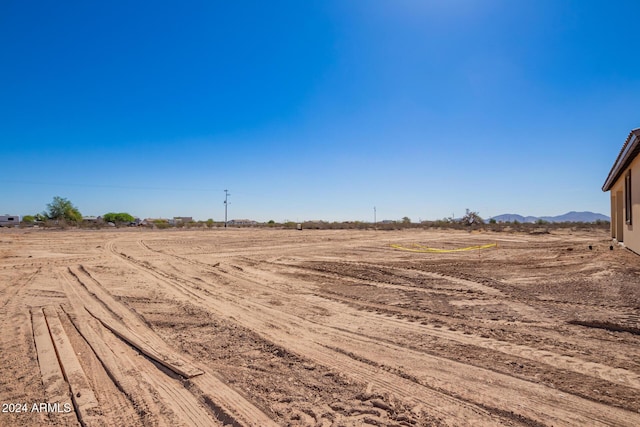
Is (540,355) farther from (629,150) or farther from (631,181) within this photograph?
(631,181)

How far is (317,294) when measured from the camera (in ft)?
30.2

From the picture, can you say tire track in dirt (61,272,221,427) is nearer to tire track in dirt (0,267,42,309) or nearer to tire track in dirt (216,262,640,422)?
tire track in dirt (216,262,640,422)

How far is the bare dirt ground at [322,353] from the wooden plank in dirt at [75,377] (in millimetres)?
21

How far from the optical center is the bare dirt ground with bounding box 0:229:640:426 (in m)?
3.41

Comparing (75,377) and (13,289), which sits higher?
(13,289)

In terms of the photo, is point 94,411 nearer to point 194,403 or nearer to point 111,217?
point 194,403

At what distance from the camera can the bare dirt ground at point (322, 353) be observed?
134 inches

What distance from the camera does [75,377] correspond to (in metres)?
4.06

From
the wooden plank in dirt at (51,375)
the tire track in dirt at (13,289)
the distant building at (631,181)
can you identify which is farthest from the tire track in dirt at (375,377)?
the distant building at (631,181)

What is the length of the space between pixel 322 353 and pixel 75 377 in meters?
3.03

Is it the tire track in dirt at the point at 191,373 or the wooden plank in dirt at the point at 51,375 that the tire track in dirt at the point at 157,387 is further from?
the wooden plank in dirt at the point at 51,375

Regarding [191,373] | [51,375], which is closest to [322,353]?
[191,373]

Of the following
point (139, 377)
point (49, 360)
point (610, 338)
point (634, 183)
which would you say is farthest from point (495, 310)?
point (634, 183)

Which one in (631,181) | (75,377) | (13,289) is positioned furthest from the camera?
(631,181)
